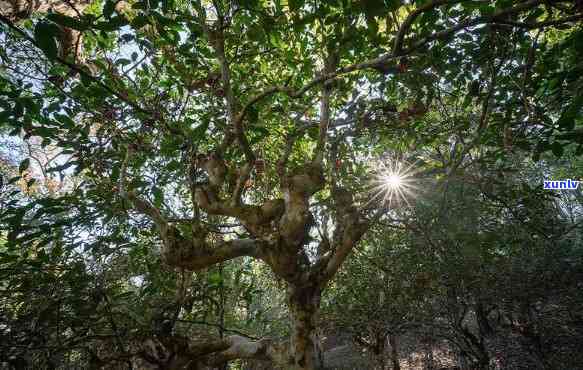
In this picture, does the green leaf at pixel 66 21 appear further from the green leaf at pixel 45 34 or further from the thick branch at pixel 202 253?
the thick branch at pixel 202 253

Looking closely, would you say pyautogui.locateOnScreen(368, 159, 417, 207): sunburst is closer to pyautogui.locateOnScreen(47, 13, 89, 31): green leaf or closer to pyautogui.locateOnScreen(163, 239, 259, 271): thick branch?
pyautogui.locateOnScreen(163, 239, 259, 271): thick branch

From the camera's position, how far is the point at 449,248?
20.8ft

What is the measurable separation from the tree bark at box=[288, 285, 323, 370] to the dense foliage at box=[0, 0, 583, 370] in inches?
0.9

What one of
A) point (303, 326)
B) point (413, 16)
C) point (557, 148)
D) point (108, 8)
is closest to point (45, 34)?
point (108, 8)

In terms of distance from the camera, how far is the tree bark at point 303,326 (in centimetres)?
366

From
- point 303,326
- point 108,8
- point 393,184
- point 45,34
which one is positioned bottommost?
point 303,326

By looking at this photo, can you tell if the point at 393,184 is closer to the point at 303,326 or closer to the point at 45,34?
the point at 303,326

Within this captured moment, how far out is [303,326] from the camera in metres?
3.88

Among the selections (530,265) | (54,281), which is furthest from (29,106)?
(530,265)

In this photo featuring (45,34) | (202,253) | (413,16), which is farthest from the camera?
(202,253)

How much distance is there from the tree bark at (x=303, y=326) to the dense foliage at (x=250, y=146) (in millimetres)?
23

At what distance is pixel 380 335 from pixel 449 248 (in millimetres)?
4030

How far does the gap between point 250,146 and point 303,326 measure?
2273 millimetres

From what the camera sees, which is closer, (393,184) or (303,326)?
(303,326)
